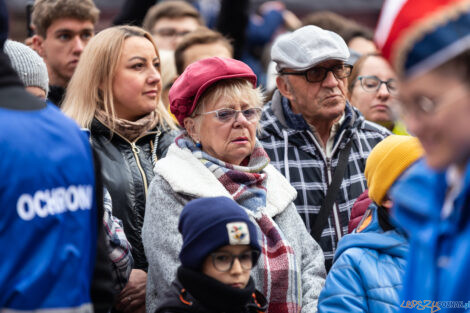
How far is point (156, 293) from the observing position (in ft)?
12.3

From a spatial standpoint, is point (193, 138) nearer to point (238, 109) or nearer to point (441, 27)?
point (238, 109)

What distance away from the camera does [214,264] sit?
3252mm

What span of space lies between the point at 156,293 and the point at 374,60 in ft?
9.72

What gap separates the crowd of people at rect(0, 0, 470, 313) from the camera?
1.82 metres

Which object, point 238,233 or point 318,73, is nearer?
point 238,233

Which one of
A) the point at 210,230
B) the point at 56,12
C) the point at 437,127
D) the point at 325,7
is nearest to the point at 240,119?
the point at 210,230

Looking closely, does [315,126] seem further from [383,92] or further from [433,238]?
[433,238]

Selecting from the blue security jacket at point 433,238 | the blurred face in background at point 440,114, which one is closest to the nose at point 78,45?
the blue security jacket at point 433,238

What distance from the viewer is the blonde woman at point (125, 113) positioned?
4238 mm

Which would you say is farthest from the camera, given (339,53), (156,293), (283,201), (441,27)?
(339,53)

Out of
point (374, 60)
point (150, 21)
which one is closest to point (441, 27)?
point (374, 60)

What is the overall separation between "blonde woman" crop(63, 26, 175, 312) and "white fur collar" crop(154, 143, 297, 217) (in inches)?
16.0

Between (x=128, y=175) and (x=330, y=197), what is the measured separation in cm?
120

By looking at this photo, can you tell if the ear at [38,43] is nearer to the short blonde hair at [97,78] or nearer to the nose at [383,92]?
the short blonde hair at [97,78]
